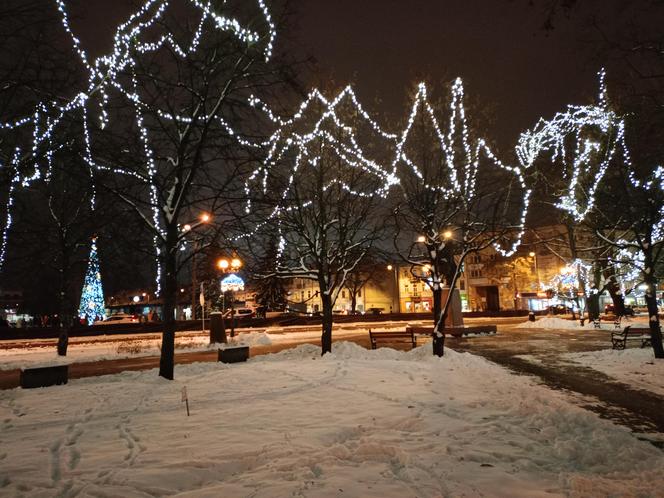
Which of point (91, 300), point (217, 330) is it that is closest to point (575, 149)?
→ point (217, 330)

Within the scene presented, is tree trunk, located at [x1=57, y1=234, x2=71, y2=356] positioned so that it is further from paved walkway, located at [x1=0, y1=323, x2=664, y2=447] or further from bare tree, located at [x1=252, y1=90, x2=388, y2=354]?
bare tree, located at [x1=252, y1=90, x2=388, y2=354]

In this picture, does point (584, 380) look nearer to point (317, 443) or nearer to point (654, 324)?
point (654, 324)

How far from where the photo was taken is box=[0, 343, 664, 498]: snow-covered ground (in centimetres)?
471

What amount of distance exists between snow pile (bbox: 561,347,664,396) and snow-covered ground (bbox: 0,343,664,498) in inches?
106

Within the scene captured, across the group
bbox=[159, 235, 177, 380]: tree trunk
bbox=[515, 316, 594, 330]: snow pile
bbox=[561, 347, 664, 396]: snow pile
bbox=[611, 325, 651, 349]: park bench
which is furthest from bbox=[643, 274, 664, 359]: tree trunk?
bbox=[515, 316, 594, 330]: snow pile

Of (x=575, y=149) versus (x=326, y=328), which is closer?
(x=326, y=328)

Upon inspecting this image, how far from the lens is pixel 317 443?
6.04 m

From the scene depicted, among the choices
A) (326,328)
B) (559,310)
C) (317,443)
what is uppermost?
(326,328)

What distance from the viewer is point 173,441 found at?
621 cm

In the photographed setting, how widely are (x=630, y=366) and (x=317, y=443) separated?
11.3 meters

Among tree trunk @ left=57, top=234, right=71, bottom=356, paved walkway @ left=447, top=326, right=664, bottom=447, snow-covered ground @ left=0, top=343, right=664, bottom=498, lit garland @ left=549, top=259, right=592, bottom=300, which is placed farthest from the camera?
lit garland @ left=549, top=259, right=592, bottom=300

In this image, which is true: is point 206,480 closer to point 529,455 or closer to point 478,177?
point 529,455

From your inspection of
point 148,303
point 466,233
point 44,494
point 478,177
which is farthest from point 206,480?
point 148,303

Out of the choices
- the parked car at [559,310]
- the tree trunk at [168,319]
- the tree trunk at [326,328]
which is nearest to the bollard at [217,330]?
the tree trunk at [326,328]
